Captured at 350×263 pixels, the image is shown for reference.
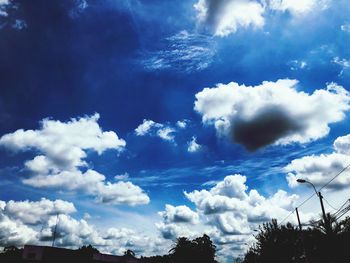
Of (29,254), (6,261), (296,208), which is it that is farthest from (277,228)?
(6,261)

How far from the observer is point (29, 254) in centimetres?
4441

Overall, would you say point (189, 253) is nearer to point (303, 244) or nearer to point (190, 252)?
point (190, 252)

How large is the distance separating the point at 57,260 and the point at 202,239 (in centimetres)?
7493

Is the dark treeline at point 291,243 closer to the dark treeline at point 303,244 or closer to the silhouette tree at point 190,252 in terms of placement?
the dark treeline at point 303,244

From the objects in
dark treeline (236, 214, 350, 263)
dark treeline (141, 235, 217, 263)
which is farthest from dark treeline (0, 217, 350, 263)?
dark treeline (141, 235, 217, 263)

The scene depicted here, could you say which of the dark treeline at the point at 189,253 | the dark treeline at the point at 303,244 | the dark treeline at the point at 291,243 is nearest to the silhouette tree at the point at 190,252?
the dark treeline at the point at 189,253

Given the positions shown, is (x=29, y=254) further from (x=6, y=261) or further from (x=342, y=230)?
(x=342, y=230)

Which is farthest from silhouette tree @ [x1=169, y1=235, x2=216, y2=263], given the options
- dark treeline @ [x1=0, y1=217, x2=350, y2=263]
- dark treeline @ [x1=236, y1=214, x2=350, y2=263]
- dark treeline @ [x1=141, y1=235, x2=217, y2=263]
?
dark treeline @ [x1=236, y1=214, x2=350, y2=263]

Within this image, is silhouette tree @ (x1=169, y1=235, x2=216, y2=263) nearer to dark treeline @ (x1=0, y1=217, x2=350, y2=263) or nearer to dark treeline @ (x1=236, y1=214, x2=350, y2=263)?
dark treeline @ (x1=0, y1=217, x2=350, y2=263)

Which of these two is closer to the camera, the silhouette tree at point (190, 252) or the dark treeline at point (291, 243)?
the dark treeline at point (291, 243)

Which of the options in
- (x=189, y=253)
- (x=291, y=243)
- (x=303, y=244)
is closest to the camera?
(x=303, y=244)

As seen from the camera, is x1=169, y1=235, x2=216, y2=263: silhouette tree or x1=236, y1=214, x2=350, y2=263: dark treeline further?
x1=169, y1=235, x2=216, y2=263: silhouette tree

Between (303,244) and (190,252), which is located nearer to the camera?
(303,244)

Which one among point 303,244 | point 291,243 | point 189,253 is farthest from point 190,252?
point 303,244
